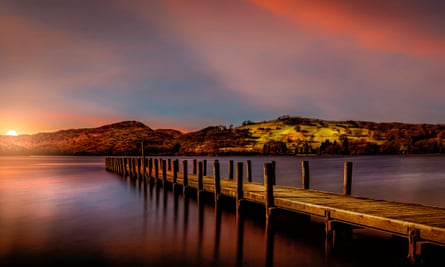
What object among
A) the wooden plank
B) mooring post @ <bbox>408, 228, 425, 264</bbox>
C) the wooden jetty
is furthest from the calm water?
mooring post @ <bbox>408, 228, 425, 264</bbox>

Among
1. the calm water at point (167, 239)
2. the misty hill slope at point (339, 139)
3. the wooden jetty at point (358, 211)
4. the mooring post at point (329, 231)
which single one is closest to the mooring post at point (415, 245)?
the wooden jetty at point (358, 211)

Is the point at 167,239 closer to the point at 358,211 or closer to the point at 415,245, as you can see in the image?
the point at 358,211

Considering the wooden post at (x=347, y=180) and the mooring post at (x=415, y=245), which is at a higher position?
the wooden post at (x=347, y=180)

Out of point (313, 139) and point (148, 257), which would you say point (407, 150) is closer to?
point (313, 139)

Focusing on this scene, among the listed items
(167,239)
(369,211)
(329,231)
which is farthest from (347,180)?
(167,239)

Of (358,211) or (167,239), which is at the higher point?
(358,211)

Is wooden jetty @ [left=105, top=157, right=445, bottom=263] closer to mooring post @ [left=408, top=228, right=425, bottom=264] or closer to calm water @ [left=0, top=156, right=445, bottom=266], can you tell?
mooring post @ [left=408, top=228, right=425, bottom=264]

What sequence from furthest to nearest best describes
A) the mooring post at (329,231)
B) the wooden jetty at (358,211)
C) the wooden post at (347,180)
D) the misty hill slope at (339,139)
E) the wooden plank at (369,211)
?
the misty hill slope at (339,139) < the wooden post at (347,180) < the mooring post at (329,231) < the wooden plank at (369,211) < the wooden jetty at (358,211)

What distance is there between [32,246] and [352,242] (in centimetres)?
1008

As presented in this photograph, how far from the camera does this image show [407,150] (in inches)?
6122

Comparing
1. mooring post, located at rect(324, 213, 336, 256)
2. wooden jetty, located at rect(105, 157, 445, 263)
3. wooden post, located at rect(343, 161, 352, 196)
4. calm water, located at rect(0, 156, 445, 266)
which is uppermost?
wooden post, located at rect(343, 161, 352, 196)

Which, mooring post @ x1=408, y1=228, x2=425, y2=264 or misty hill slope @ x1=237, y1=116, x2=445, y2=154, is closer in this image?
Answer: mooring post @ x1=408, y1=228, x2=425, y2=264

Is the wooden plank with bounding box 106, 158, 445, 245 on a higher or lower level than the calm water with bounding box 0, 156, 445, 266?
higher

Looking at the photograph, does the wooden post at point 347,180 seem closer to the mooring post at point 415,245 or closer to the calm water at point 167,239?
the calm water at point 167,239
